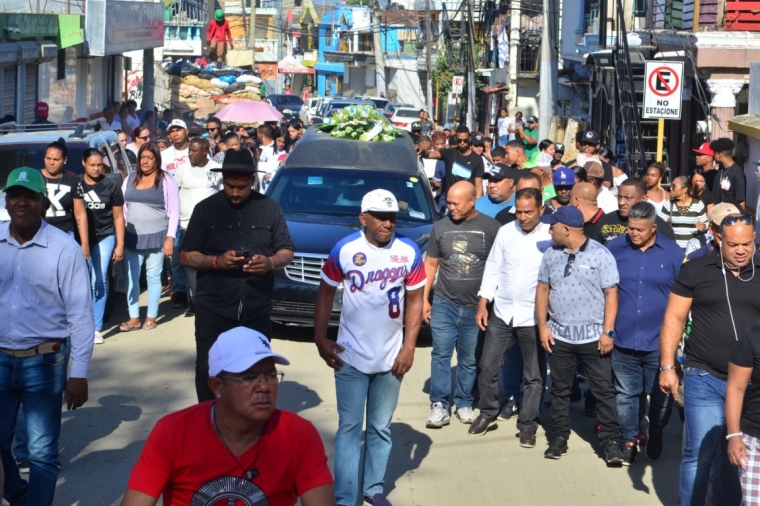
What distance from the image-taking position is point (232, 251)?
630 centimetres

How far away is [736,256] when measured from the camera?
5711 millimetres

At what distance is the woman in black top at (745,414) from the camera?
5078 millimetres

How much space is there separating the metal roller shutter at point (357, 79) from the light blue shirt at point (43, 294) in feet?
254

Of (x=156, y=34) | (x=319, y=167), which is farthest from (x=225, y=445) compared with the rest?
(x=156, y=34)

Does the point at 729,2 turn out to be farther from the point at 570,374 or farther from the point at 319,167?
the point at 570,374

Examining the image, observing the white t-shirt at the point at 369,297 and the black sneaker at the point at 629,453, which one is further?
the black sneaker at the point at 629,453

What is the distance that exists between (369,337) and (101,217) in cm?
507

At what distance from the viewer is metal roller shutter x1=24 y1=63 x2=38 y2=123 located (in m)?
22.8

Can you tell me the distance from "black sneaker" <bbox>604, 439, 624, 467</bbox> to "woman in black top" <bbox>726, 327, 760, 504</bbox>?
2.25 m

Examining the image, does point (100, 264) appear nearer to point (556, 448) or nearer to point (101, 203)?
point (101, 203)

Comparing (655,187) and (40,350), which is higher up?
(655,187)

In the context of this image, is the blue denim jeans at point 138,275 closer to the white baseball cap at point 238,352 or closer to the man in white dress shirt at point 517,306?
the man in white dress shirt at point 517,306

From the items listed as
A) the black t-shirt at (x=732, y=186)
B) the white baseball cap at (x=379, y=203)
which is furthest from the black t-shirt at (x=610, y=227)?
the black t-shirt at (x=732, y=186)

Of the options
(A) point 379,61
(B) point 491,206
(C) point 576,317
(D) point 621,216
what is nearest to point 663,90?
(B) point 491,206
